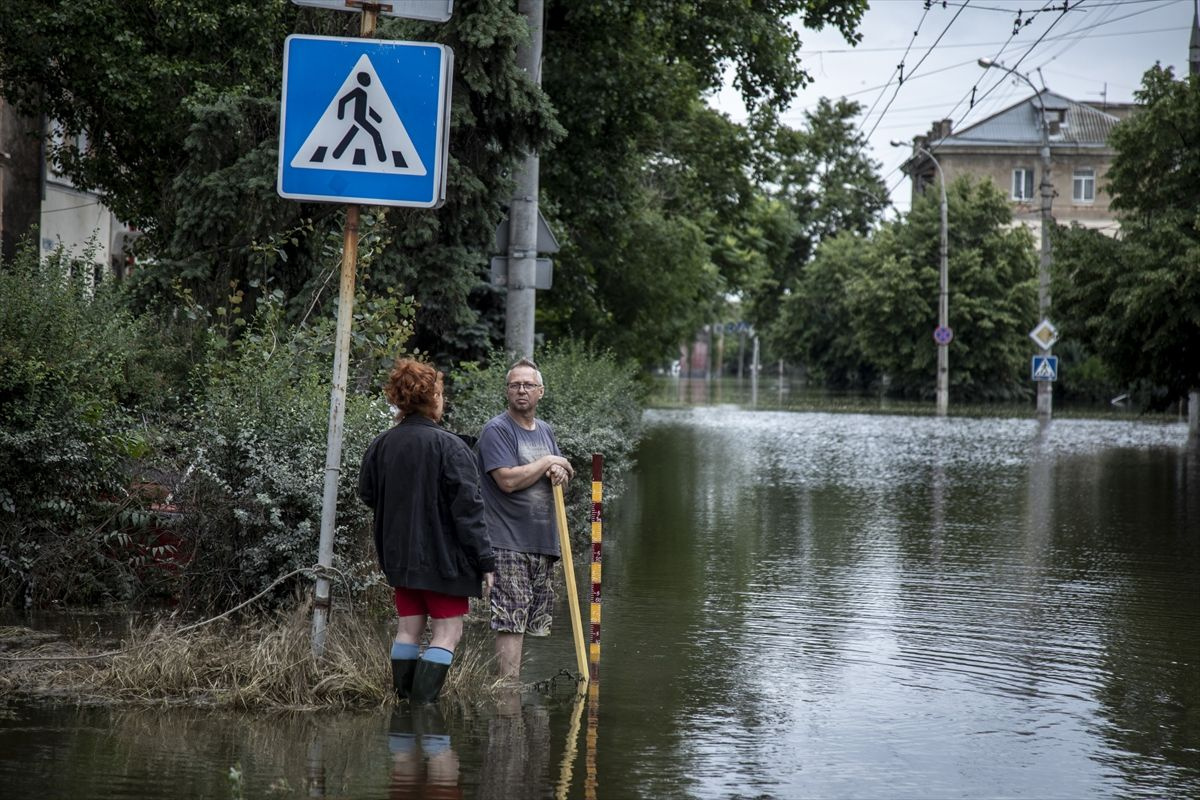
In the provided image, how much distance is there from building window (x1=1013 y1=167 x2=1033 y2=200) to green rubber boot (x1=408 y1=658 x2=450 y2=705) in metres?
77.7

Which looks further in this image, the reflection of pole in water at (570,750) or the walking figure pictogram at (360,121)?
the walking figure pictogram at (360,121)

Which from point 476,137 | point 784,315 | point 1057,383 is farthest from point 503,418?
point 784,315

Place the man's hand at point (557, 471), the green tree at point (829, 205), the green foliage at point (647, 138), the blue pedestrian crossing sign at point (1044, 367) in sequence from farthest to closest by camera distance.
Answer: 1. the green tree at point (829, 205)
2. the blue pedestrian crossing sign at point (1044, 367)
3. the green foliage at point (647, 138)
4. the man's hand at point (557, 471)

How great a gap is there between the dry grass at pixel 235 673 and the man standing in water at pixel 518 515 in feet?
1.01

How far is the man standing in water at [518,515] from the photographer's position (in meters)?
7.21

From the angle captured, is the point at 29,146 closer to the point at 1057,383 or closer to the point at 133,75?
the point at 133,75

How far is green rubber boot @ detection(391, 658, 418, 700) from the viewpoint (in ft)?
22.3

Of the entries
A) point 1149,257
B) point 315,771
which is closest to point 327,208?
point 315,771

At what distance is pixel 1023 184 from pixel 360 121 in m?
77.8

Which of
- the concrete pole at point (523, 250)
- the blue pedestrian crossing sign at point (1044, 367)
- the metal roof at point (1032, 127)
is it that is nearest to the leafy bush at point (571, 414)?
the concrete pole at point (523, 250)

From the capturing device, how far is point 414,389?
267 inches

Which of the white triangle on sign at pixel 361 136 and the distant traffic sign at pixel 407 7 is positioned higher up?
the distant traffic sign at pixel 407 7

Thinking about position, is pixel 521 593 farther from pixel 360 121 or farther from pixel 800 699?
pixel 360 121

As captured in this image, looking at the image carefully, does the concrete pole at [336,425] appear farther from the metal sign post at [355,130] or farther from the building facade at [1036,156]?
the building facade at [1036,156]
